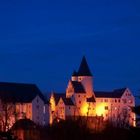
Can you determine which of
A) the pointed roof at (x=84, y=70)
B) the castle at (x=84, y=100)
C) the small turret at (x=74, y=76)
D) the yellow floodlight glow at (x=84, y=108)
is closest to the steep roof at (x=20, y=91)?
the castle at (x=84, y=100)

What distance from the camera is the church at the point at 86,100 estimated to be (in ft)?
341

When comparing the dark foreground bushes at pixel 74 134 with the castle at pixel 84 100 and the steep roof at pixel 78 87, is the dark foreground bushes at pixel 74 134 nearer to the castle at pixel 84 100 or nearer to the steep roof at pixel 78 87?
the castle at pixel 84 100

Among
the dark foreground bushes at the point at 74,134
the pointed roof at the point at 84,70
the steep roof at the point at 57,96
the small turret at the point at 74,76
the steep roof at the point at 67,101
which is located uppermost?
the pointed roof at the point at 84,70

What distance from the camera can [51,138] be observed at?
46156mm

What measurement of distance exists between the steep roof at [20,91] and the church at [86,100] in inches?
521

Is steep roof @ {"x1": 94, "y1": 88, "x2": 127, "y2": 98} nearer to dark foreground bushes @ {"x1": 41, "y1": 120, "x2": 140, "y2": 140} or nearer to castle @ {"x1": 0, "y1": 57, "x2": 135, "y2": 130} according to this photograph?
castle @ {"x1": 0, "y1": 57, "x2": 135, "y2": 130}

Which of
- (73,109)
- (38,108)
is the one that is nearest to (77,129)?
(38,108)

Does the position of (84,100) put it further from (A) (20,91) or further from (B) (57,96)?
(A) (20,91)

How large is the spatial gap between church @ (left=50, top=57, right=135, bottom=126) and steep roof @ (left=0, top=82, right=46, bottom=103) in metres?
13.2

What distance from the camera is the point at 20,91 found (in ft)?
290

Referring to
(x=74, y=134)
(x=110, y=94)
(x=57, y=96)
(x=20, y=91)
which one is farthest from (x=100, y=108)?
(x=74, y=134)

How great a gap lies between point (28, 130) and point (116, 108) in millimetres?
59481

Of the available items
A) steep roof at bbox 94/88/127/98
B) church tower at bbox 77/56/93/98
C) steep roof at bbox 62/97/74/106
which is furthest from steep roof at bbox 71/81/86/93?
steep roof at bbox 94/88/127/98

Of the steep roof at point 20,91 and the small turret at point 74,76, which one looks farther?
the small turret at point 74,76
